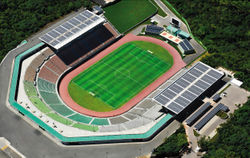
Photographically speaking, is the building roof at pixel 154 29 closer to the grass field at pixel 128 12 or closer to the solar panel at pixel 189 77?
the grass field at pixel 128 12

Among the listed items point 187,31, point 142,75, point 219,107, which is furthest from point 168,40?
point 219,107

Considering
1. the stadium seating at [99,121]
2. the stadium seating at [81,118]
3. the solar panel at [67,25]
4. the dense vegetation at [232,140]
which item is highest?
the solar panel at [67,25]

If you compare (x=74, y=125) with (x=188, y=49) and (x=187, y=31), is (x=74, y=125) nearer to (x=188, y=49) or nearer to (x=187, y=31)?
(x=188, y=49)

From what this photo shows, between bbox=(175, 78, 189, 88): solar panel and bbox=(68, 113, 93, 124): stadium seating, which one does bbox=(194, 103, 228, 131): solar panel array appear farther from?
bbox=(68, 113, 93, 124): stadium seating

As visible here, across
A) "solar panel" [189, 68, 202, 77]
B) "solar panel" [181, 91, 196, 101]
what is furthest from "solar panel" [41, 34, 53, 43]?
"solar panel" [181, 91, 196, 101]

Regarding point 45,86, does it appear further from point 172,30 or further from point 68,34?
point 172,30

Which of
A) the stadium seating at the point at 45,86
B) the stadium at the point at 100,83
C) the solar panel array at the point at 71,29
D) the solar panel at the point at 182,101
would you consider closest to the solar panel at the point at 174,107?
the stadium at the point at 100,83
